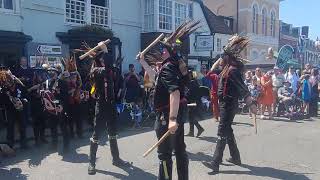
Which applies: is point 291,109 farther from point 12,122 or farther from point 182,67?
point 182,67

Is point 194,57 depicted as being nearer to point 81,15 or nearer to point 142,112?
point 81,15

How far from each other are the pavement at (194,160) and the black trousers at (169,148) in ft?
3.78

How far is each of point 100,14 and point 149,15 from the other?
2913 mm

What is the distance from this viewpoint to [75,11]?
49.3ft

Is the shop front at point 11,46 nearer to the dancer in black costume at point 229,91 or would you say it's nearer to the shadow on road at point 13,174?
the shadow on road at point 13,174

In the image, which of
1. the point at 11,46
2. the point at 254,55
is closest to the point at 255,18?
the point at 254,55

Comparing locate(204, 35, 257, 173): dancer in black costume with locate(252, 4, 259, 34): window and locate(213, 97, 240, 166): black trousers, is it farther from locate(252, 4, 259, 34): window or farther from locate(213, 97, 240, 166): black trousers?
locate(252, 4, 259, 34): window

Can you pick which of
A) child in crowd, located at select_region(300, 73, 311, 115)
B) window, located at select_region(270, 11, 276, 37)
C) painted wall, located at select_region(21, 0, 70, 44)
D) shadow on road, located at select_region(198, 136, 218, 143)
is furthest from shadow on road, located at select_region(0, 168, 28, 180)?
window, located at select_region(270, 11, 276, 37)

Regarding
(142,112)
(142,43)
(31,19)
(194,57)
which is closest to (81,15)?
(31,19)

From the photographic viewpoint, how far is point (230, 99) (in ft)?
20.4

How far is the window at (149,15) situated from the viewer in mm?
18250

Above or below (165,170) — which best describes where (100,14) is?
above

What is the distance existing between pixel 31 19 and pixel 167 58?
9.69 m

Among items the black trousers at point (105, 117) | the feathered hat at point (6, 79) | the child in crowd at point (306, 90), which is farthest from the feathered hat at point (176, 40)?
the child in crowd at point (306, 90)
